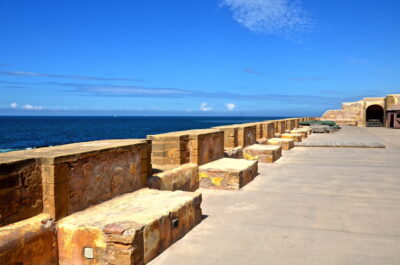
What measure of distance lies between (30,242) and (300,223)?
10.2 ft

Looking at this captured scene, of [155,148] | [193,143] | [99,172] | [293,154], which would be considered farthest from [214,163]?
[293,154]

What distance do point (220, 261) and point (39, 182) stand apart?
1850 millimetres

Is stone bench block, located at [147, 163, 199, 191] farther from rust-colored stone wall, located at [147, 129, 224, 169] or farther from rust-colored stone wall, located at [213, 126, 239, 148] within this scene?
rust-colored stone wall, located at [213, 126, 239, 148]

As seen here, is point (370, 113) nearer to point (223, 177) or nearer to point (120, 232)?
point (223, 177)

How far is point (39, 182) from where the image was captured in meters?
3.16

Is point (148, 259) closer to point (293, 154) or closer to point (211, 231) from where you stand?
point (211, 231)

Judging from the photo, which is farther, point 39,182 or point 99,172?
point 99,172

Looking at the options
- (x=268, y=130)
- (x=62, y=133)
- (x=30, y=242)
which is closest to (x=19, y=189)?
(x=30, y=242)

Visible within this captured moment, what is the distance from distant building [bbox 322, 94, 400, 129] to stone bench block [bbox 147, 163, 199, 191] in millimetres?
29404

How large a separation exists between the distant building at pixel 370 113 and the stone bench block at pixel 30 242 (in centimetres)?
3265

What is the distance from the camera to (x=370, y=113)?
3878 centimetres

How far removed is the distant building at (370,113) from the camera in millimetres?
31281

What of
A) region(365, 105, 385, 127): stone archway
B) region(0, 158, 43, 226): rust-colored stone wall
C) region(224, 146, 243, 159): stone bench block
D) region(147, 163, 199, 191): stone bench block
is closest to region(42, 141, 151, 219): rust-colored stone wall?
region(0, 158, 43, 226): rust-colored stone wall

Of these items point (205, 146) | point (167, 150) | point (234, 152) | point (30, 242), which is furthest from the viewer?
point (234, 152)
